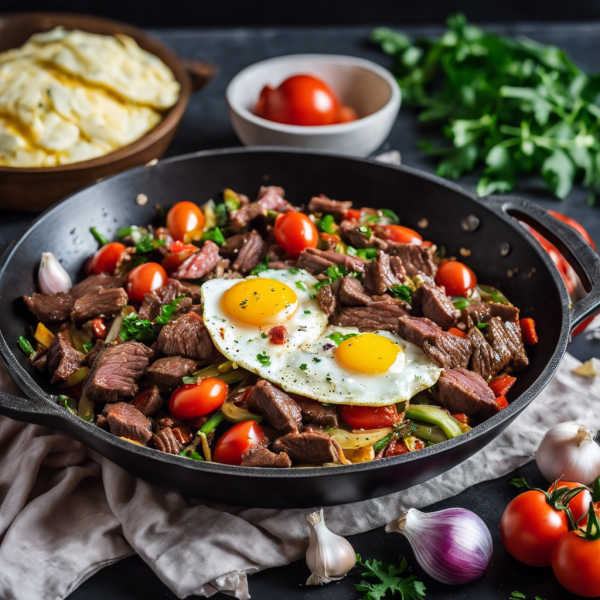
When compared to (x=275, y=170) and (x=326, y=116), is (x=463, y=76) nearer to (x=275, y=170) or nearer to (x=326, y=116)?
(x=326, y=116)

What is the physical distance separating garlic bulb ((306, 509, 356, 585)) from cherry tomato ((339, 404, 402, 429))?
1.68ft

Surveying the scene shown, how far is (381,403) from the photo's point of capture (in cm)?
338

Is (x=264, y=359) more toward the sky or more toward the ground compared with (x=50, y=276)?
more toward the sky

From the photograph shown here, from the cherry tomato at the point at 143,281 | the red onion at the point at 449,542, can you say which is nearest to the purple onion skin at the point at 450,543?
the red onion at the point at 449,542

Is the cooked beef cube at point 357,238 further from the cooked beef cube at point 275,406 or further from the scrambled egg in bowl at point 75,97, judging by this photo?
the scrambled egg in bowl at point 75,97

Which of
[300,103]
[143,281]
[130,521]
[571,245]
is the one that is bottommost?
[130,521]

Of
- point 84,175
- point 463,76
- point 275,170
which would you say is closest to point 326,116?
point 275,170

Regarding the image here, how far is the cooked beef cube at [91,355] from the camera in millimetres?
3842

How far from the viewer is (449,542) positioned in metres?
3.09

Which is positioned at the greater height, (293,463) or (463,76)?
(463,76)

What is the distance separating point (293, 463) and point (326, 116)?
137 inches

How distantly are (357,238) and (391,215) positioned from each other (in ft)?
1.50

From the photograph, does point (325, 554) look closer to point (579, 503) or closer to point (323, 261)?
point (579, 503)

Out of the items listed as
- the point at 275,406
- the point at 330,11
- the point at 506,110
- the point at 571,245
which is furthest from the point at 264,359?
the point at 330,11
